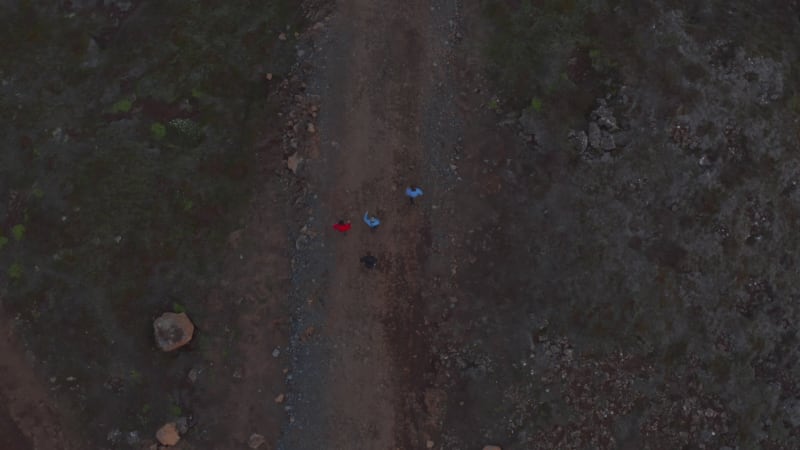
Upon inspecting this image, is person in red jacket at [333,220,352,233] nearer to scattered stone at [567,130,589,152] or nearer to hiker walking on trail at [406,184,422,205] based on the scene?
hiker walking on trail at [406,184,422,205]

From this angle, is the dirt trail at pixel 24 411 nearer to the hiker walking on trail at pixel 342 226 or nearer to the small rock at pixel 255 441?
the small rock at pixel 255 441

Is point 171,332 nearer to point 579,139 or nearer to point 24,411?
point 24,411

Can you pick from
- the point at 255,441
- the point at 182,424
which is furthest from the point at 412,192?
the point at 182,424

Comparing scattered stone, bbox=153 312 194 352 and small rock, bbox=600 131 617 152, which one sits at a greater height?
small rock, bbox=600 131 617 152

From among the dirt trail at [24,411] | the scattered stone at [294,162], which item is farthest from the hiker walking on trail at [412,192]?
the dirt trail at [24,411]

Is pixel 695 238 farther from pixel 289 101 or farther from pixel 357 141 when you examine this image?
pixel 289 101

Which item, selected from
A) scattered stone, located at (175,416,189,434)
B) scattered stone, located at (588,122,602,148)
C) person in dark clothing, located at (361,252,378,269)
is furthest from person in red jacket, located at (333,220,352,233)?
scattered stone, located at (588,122,602,148)
